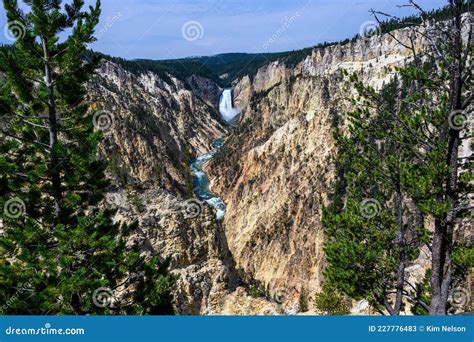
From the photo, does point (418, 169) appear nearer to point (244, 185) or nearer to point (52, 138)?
point (52, 138)

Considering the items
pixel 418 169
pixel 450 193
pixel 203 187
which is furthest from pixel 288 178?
pixel 450 193

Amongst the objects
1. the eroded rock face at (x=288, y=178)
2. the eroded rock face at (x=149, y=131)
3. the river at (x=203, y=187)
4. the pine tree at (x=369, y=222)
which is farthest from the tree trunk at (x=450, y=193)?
the river at (x=203, y=187)

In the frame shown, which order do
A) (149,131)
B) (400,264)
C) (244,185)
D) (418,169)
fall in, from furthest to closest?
(149,131) → (244,185) → (400,264) → (418,169)

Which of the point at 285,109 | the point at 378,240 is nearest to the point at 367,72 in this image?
the point at 285,109

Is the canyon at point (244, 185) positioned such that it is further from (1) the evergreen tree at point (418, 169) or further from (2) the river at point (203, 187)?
(1) the evergreen tree at point (418, 169)

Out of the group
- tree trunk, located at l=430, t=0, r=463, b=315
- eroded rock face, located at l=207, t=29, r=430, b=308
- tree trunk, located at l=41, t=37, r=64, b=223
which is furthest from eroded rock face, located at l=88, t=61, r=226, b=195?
tree trunk, located at l=430, t=0, r=463, b=315

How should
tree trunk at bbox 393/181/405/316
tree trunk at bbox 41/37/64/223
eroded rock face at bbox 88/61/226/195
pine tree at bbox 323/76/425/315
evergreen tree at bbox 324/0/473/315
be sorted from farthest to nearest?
eroded rock face at bbox 88/61/226/195
tree trunk at bbox 393/181/405/316
tree trunk at bbox 41/37/64/223
pine tree at bbox 323/76/425/315
evergreen tree at bbox 324/0/473/315

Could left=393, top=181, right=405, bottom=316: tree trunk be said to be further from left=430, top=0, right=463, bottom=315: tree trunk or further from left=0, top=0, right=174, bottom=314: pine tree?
left=0, top=0, right=174, bottom=314: pine tree
